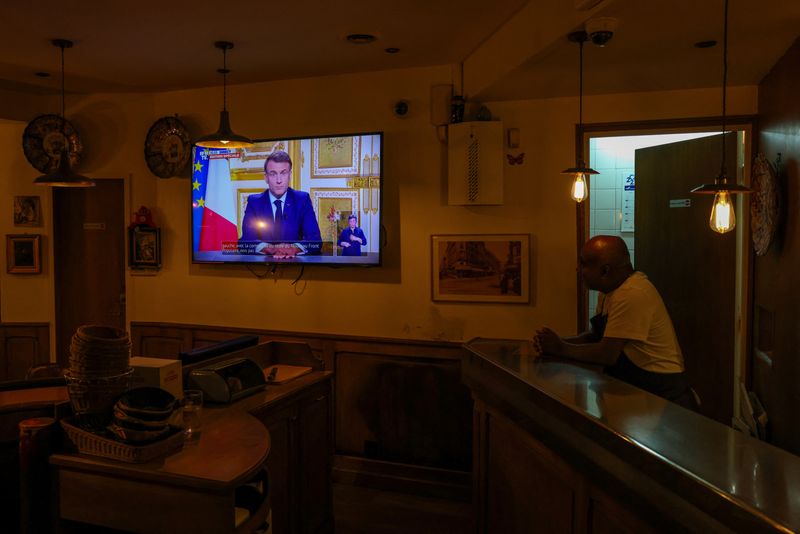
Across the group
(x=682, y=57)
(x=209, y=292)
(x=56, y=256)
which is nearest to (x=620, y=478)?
(x=682, y=57)

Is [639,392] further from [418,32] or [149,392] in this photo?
[418,32]

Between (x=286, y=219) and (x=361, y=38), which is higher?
(x=361, y=38)

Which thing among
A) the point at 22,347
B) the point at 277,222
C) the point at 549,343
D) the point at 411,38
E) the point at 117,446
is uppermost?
the point at 411,38

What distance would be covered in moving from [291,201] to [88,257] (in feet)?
6.89

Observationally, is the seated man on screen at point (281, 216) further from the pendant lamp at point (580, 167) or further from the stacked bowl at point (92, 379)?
the stacked bowl at point (92, 379)

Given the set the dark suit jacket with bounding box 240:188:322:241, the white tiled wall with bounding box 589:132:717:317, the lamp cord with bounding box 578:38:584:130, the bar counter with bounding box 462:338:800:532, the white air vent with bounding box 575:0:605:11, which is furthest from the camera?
the white tiled wall with bounding box 589:132:717:317

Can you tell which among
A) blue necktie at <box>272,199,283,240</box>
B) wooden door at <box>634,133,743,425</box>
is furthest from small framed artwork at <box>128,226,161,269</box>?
wooden door at <box>634,133,743,425</box>

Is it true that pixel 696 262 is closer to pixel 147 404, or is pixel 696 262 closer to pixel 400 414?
pixel 400 414

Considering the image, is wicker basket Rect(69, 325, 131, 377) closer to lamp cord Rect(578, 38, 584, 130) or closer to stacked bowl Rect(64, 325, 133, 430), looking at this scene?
stacked bowl Rect(64, 325, 133, 430)

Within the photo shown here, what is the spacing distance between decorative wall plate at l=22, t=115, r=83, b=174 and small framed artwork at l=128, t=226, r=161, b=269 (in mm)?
874

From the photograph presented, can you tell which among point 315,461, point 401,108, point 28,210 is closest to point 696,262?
point 401,108

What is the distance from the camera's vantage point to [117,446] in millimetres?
2016

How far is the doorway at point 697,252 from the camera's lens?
158 inches

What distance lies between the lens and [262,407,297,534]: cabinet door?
9.30 feet
